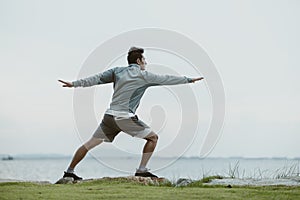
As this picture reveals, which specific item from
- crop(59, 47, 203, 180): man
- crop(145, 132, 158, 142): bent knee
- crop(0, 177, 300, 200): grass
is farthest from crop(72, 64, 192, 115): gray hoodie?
crop(0, 177, 300, 200): grass

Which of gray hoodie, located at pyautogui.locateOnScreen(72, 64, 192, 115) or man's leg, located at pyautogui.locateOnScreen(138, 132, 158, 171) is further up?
gray hoodie, located at pyautogui.locateOnScreen(72, 64, 192, 115)

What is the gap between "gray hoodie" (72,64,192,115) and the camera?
8.75 m

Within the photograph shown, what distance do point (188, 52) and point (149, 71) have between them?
41.7 inches

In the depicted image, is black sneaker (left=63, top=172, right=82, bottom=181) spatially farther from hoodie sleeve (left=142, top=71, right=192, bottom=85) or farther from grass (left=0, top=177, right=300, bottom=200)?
hoodie sleeve (left=142, top=71, right=192, bottom=85)

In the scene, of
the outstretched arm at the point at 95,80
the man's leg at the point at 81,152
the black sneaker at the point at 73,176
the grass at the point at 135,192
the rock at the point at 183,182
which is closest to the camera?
the grass at the point at 135,192

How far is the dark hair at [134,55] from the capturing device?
9070mm

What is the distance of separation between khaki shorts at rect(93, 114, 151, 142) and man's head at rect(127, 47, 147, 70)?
0.87 metres

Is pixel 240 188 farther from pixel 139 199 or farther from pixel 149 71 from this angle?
pixel 149 71

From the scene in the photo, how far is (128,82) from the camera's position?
347 inches

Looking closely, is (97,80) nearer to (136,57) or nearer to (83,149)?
(136,57)

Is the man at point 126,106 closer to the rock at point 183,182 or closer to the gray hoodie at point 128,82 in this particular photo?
the gray hoodie at point 128,82

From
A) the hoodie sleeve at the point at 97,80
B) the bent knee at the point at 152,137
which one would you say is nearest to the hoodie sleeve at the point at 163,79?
the hoodie sleeve at the point at 97,80

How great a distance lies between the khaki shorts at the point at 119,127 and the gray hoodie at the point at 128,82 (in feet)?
0.41

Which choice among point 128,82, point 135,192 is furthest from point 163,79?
point 135,192
